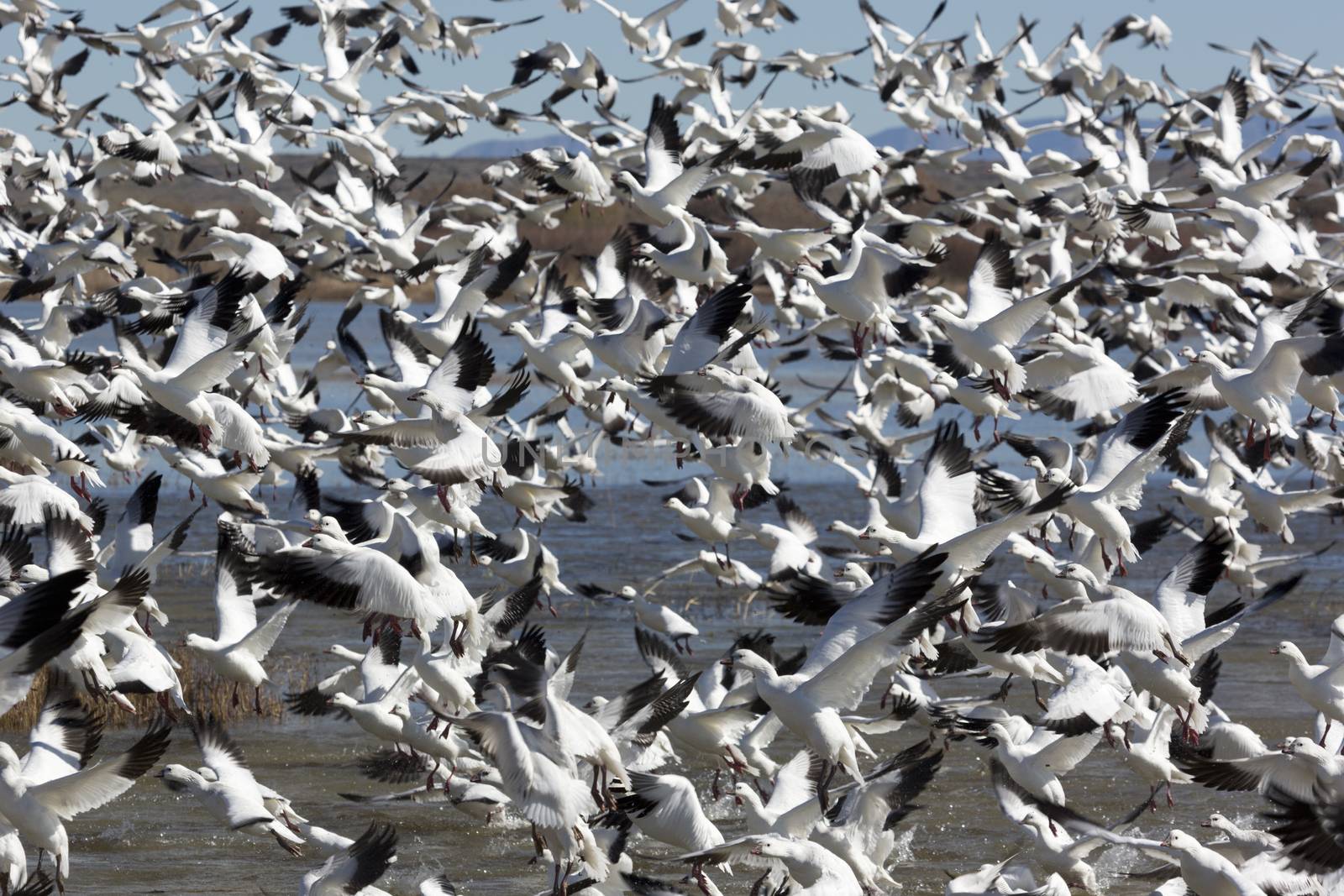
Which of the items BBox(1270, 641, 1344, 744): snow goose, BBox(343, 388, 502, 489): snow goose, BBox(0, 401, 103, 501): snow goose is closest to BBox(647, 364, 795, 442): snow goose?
BBox(343, 388, 502, 489): snow goose

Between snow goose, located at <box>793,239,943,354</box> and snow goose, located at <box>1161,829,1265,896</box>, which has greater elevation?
snow goose, located at <box>793,239,943,354</box>

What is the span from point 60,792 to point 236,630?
10.8 ft

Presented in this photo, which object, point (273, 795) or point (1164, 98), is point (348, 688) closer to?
point (273, 795)

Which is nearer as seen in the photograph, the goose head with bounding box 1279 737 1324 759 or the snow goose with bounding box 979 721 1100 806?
the goose head with bounding box 1279 737 1324 759

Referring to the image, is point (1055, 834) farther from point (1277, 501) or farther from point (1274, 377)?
point (1277, 501)

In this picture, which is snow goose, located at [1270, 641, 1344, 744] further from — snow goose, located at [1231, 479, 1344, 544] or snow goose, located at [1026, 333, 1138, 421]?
snow goose, located at [1231, 479, 1344, 544]

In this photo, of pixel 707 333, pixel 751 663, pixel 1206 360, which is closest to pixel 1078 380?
pixel 1206 360

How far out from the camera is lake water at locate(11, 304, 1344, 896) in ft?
30.0

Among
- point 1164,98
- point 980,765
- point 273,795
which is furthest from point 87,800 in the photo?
point 1164,98

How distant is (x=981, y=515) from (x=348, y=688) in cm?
449

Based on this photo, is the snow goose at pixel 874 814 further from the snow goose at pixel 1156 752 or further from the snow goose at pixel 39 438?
the snow goose at pixel 39 438

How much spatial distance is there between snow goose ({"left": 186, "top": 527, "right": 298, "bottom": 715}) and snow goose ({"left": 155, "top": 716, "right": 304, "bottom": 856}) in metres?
1.18

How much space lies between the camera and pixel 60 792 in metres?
7.11

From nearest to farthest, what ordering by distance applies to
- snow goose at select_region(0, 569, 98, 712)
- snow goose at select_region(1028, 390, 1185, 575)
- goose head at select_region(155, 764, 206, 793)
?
snow goose at select_region(0, 569, 98, 712) → goose head at select_region(155, 764, 206, 793) → snow goose at select_region(1028, 390, 1185, 575)
